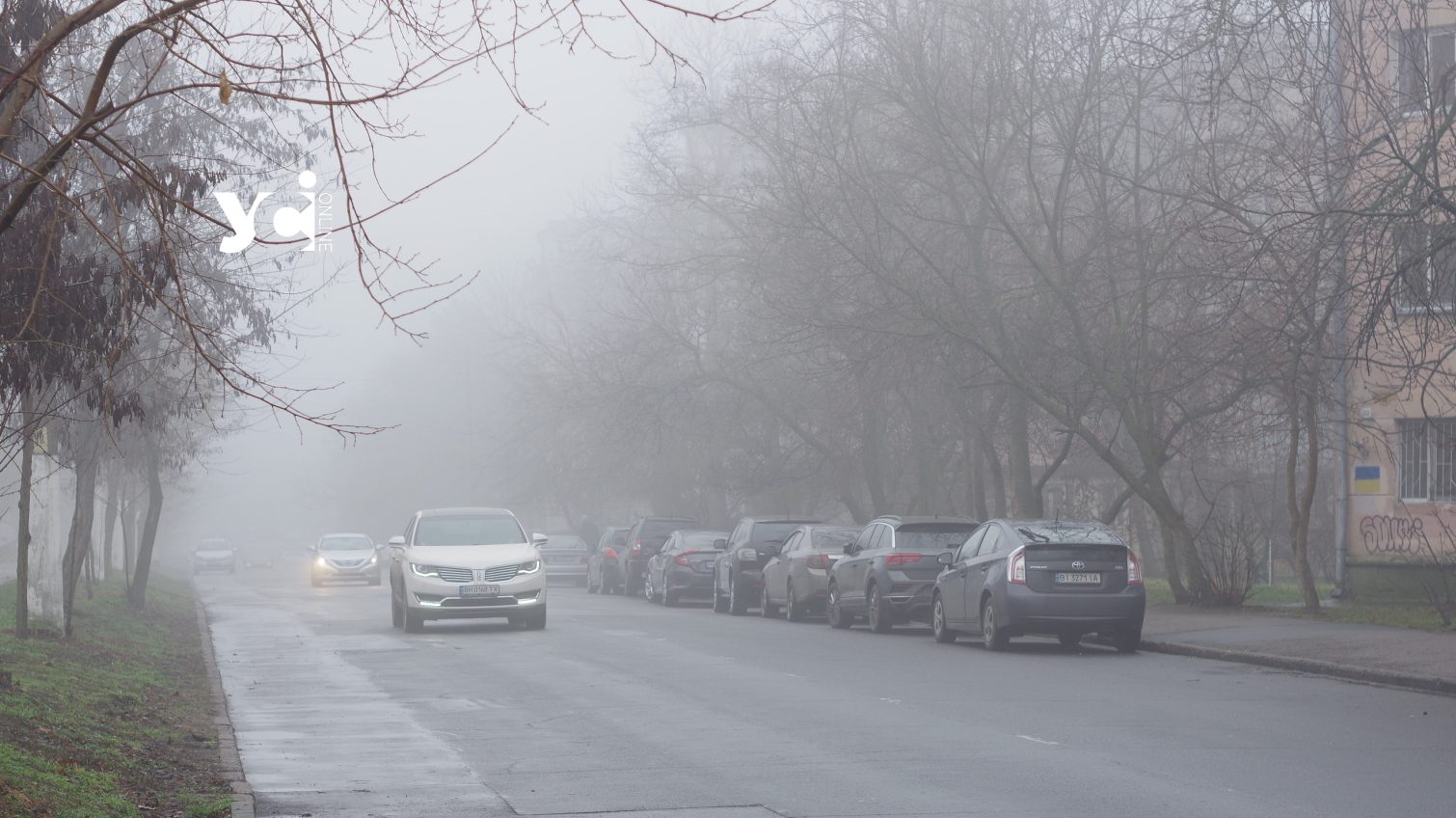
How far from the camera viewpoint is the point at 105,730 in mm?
12141

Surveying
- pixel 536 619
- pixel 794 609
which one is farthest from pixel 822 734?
pixel 794 609

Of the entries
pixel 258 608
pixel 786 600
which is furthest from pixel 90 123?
pixel 258 608

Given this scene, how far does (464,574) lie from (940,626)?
720cm

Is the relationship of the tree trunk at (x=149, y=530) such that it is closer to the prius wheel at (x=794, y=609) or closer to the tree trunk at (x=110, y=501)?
the tree trunk at (x=110, y=501)

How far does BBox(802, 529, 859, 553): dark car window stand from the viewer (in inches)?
1075

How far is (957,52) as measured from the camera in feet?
88.1

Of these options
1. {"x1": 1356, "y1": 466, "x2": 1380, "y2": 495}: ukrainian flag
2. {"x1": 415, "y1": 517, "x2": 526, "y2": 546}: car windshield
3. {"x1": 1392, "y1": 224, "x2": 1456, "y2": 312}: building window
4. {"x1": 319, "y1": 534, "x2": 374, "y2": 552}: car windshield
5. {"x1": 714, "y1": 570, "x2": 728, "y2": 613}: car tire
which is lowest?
{"x1": 714, "y1": 570, "x2": 728, "y2": 613}: car tire

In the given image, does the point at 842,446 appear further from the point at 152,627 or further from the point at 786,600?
the point at 152,627

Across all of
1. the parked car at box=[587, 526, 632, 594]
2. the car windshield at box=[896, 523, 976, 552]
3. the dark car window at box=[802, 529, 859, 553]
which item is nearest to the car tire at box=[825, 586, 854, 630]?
the dark car window at box=[802, 529, 859, 553]

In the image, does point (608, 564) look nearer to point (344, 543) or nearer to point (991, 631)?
point (344, 543)

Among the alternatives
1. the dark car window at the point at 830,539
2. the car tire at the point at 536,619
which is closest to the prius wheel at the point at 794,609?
the dark car window at the point at 830,539

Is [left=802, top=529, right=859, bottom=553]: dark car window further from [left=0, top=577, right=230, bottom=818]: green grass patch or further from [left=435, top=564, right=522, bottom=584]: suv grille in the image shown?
[left=0, top=577, right=230, bottom=818]: green grass patch

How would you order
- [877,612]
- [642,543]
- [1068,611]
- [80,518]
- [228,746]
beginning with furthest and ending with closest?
[642,543] < [877,612] < [80,518] < [1068,611] < [228,746]

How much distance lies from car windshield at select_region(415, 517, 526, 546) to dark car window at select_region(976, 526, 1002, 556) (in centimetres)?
811
